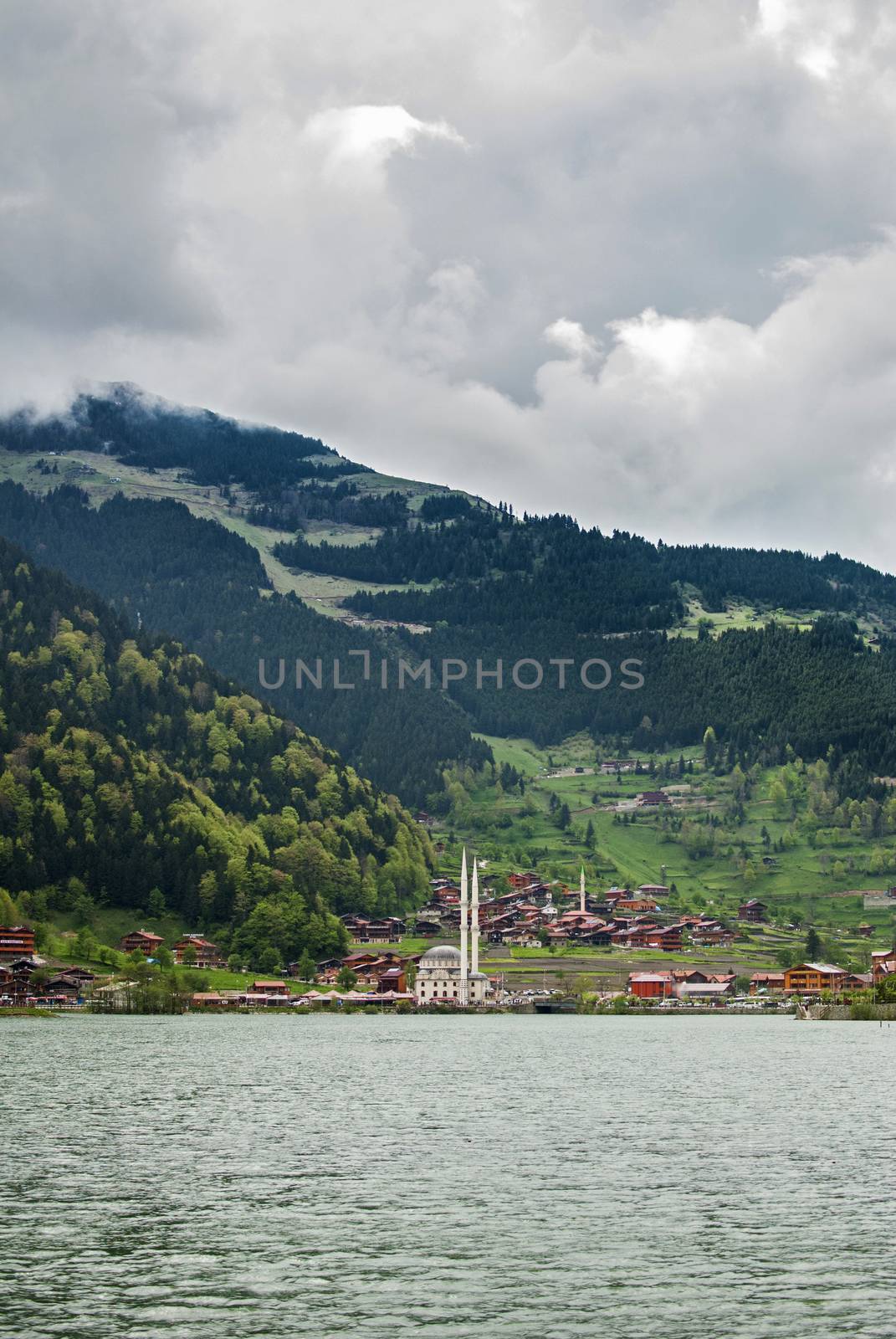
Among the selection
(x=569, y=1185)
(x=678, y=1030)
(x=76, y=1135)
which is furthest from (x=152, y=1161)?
(x=678, y=1030)

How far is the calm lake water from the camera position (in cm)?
4006

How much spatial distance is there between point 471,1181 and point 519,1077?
49.6 meters

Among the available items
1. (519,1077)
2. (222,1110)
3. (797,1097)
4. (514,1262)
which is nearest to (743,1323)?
(514,1262)

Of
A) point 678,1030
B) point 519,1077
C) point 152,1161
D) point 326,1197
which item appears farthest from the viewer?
point 678,1030

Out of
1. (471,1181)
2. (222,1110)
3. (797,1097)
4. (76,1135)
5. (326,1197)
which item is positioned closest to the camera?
(326,1197)

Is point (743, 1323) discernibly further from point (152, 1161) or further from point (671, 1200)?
point (152, 1161)

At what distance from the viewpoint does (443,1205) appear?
2141 inches

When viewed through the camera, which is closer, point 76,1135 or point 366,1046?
point 76,1135

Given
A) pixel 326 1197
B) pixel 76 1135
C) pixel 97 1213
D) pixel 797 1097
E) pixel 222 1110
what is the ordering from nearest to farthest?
pixel 97 1213 → pixel 326 1197 → pixel 76 1135 → pixel 222 1110 → pixel 797 1097

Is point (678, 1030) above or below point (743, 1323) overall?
below

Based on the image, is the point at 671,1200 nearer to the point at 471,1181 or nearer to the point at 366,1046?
the point at 471,1181

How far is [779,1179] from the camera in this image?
60.4 m

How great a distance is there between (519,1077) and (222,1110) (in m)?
29.6

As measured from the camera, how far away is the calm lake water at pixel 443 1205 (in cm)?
4006
